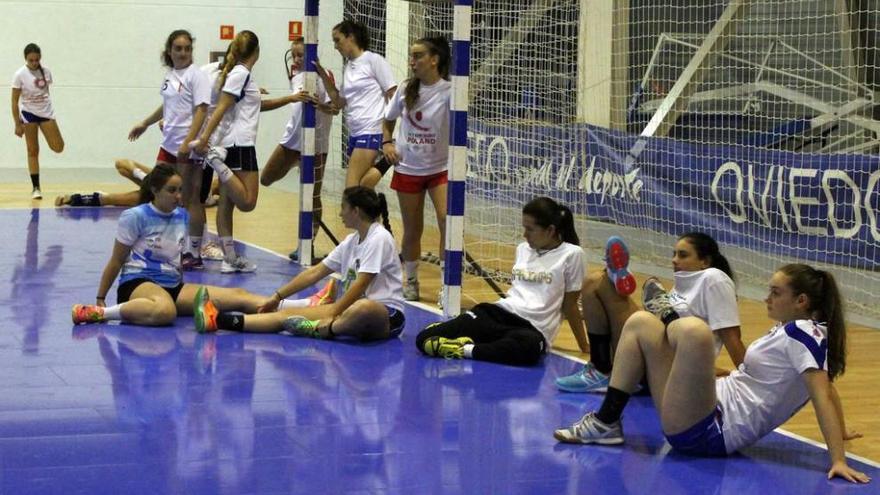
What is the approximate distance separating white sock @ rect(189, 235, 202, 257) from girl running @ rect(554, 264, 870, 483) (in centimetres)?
508

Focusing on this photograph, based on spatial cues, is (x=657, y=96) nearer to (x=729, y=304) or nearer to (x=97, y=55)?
(x=729, y=304)

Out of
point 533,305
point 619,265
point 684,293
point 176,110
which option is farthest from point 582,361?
point 176,110

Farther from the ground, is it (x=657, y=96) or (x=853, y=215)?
(x=657, y=96)

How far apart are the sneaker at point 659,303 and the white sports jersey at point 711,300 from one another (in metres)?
0.10

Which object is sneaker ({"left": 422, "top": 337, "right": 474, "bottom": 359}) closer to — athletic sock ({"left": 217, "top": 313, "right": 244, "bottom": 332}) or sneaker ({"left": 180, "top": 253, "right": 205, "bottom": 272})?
athletic sock ({"left": 217, "top": 313, "right": 244, "bottom": 332})

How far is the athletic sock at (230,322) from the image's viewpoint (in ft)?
23.0

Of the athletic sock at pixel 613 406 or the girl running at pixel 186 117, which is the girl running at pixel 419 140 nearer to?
the girl running at pixel 186 117

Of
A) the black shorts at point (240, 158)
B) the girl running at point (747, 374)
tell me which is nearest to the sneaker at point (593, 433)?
the girl running at point (747, 374)

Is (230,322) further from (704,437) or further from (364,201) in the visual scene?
(704,437)

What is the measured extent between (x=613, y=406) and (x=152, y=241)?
10.4ft

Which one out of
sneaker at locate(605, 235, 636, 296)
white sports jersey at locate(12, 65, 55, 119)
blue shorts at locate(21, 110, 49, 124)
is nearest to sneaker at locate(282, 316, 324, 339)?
sneaker at locate(605, 235, 636, 296)

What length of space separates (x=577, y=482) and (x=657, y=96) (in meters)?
8.36

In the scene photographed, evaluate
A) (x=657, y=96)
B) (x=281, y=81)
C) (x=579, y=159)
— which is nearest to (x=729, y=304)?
(x=579, y=159)

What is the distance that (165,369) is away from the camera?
609 cm
